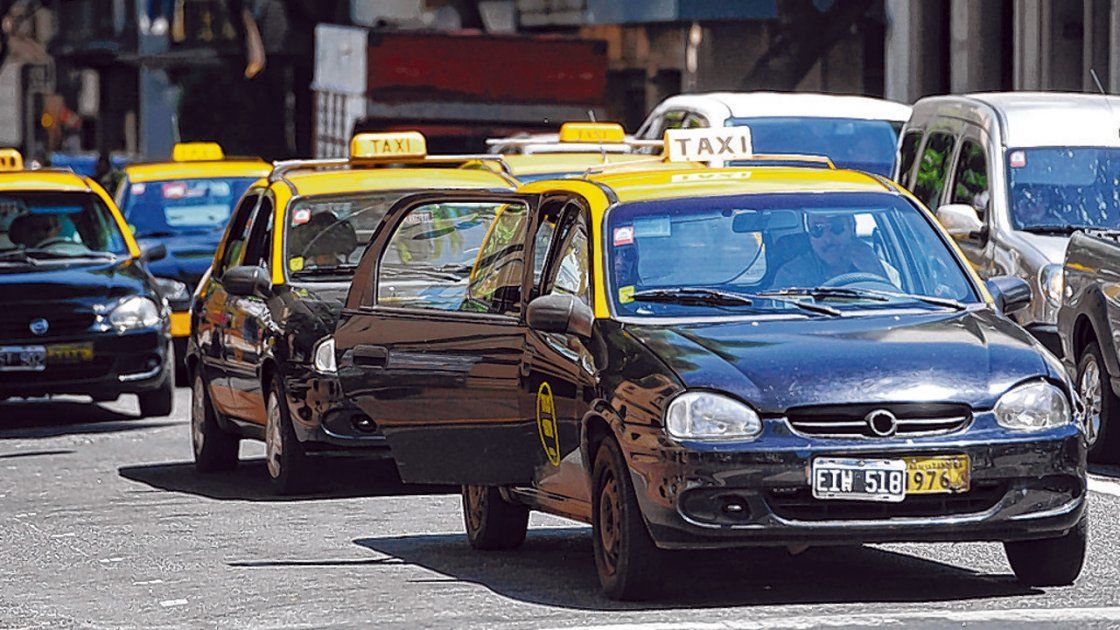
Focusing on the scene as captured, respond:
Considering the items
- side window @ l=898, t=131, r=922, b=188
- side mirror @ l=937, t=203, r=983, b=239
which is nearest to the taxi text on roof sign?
side mirror @ l=937, t=203, r=983, b=239

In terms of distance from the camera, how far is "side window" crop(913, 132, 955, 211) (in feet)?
53.9

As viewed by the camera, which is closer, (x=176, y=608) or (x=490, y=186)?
(x=176, y=608)

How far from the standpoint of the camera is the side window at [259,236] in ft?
48.3

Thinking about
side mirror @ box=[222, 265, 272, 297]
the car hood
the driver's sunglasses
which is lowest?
side mirror @ box=[222, 265, 272, 297]

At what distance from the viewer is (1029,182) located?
15430 millimetres

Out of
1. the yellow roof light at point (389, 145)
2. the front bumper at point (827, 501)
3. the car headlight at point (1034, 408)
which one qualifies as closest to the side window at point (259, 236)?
the yellow roof light at point (389, 145)

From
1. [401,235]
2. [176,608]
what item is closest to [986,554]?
[176,608]

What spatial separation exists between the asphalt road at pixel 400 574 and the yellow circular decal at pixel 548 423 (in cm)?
45

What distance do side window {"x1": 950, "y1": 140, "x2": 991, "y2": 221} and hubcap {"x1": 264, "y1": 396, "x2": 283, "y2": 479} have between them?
4.16m

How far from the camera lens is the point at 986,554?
33.9 feet

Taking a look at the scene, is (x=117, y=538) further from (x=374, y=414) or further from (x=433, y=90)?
(x=433, y=90)

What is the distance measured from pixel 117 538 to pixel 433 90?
2149 centimetres

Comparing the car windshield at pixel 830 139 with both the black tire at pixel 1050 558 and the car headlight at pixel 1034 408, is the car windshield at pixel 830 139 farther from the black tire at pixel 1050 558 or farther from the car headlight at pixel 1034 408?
the car headlight at pixel 1034 408

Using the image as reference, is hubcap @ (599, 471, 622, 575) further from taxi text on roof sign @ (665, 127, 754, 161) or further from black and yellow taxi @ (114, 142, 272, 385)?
black and yellow taxi @ (114, 142, 272, 385)
